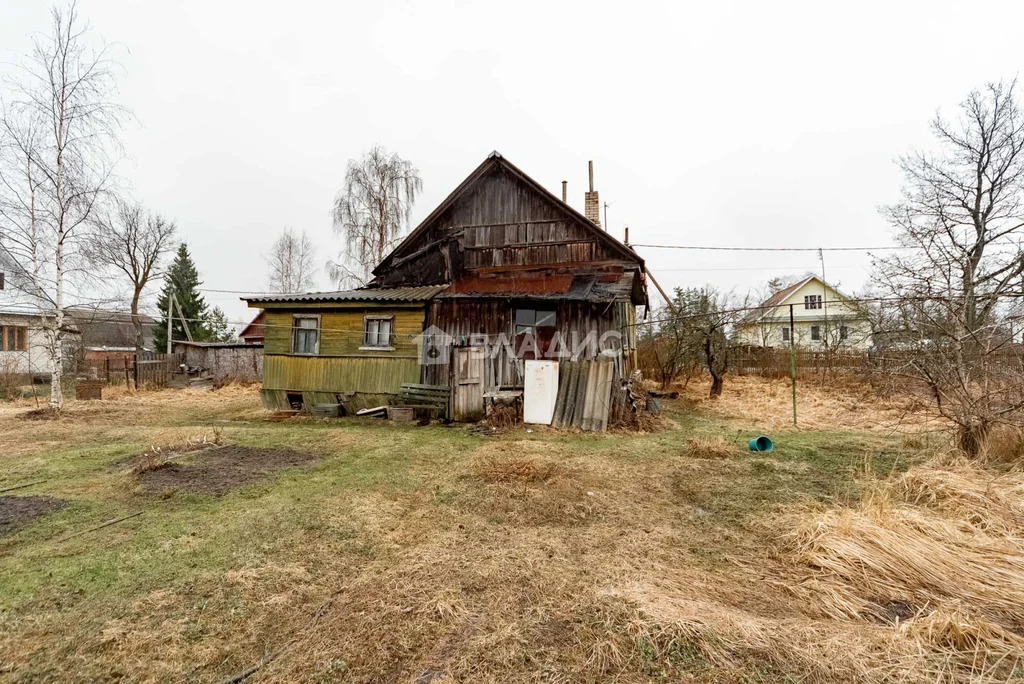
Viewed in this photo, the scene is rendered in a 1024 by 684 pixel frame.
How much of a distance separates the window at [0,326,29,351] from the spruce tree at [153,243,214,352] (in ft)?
21.6

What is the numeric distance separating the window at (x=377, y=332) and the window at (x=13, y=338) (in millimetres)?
26516

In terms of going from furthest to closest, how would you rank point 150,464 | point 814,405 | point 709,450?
1. point 814,405
2. point 709,450
3. point 150,464

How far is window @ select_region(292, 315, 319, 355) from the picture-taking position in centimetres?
1313

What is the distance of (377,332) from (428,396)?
285 cm

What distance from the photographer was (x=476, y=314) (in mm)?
12297

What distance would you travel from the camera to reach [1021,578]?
2924 mm

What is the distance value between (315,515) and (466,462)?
288 centimetres

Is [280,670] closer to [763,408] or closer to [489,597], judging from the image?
[489,597]

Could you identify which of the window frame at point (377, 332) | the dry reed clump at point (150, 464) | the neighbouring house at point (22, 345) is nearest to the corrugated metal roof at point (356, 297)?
the window frame at point (377, 332)

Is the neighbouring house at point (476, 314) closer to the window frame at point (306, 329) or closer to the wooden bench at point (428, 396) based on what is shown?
the window frame at point (306, 329)

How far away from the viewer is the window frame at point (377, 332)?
12.5m

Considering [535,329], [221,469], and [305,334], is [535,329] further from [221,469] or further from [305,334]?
[221,469]

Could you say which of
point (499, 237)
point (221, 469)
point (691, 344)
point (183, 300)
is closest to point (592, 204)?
point (499, 237)

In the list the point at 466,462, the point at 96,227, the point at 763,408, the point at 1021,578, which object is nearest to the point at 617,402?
the point at 466,462
